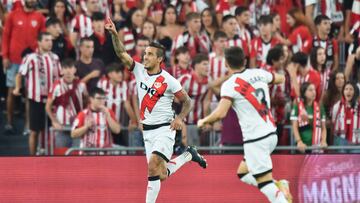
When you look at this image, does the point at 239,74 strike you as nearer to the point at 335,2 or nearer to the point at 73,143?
the point at 73,143

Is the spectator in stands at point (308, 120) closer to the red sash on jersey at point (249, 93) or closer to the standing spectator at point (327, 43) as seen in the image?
the standing spectator at point (327, 43)

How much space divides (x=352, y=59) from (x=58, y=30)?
15.8 ft

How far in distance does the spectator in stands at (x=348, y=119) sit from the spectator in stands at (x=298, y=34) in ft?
5.29

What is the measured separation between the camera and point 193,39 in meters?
18.7

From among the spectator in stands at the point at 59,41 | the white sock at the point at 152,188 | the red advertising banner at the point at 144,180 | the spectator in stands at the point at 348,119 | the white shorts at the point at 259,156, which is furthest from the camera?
the spectator in stands at the point at 59,41

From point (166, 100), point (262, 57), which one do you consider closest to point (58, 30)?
point (262, 57)

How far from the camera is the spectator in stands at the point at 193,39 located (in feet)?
60.7

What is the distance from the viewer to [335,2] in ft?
65.4

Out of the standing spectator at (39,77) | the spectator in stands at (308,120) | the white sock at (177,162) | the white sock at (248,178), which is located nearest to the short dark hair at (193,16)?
the standing spectator at (39,77)

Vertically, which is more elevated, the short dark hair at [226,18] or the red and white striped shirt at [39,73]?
the short dark hair at [226,18]

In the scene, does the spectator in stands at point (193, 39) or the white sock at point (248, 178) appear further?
the spectator in stands at point (193, 39)

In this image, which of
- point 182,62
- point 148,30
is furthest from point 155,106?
point 148,30

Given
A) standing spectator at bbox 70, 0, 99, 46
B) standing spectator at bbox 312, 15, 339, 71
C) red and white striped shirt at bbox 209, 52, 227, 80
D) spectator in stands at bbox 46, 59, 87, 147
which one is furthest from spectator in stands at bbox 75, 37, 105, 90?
standing spectator at bbox 312, 15, 339, 71

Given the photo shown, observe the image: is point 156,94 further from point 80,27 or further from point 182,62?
point 80,27
